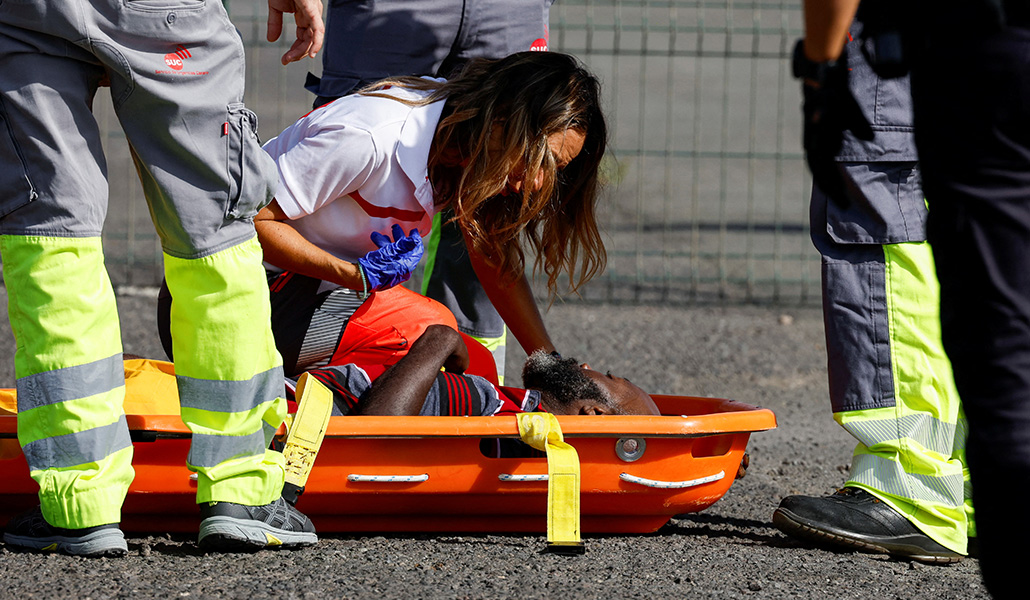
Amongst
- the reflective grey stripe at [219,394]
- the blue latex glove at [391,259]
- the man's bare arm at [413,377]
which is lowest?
the man's bare arm at [413,377]

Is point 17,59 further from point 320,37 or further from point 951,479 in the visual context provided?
point 951,479

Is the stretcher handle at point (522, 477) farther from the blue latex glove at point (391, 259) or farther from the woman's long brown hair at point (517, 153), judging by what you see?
the woman's long brown hair at point (517, 153)

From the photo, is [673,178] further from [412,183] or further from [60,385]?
[60,385]

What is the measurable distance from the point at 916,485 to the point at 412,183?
1.45 meters

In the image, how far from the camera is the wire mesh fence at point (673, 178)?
627 centimetres

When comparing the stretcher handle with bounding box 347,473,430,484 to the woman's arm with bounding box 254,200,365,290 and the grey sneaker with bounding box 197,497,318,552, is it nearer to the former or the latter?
the grey sneaker with bounding box 197,497,318,552

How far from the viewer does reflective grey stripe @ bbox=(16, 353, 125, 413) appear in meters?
2.19

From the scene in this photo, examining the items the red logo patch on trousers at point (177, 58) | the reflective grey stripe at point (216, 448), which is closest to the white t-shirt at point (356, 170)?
the red logo patch on trousers at point (177, 58)

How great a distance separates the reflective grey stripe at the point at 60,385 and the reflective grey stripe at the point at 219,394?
0.18 metres

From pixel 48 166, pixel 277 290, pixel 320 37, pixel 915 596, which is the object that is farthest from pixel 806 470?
pixel 48 166

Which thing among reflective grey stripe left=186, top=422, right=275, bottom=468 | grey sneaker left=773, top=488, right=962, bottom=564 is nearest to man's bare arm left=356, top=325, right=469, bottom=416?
reflective grey stripe left=186, top=422, right=275, bottom=468

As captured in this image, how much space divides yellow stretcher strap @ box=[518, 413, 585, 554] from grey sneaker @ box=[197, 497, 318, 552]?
539 millimetres

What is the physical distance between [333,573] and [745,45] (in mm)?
11470

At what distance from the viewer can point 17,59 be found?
2.14 metres
